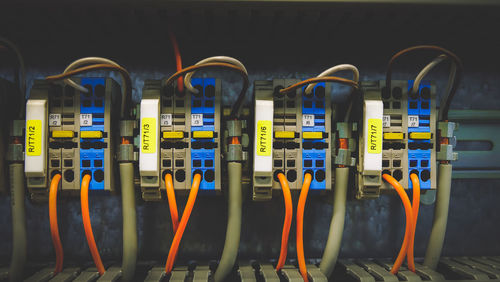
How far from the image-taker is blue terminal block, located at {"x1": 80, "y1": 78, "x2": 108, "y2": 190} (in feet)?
2.77

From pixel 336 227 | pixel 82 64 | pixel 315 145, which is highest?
pixel 82 64

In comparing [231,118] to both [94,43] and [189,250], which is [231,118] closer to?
[189,250]

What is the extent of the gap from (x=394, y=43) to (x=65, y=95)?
1.19 m

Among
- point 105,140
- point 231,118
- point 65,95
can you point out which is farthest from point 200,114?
point 65,95

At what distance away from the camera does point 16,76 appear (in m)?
0.92

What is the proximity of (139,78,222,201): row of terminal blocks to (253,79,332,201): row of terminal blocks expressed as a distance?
0.14m

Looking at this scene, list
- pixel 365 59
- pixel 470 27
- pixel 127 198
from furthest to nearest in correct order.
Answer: pixel 365 59, pixel 470 27, pixel 127 198

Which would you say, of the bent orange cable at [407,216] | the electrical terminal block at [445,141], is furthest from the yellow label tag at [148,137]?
the electrical terminal block at [445,141]

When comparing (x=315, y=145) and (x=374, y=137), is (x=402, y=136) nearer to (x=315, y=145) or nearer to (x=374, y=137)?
(x=374, y=137)

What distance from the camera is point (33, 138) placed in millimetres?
816

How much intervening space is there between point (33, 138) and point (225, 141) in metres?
0.55

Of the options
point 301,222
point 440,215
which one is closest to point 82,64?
point 301,222

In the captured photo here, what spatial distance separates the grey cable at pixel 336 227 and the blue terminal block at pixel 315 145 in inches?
1.8

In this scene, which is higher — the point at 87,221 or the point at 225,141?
the point at 225,141
